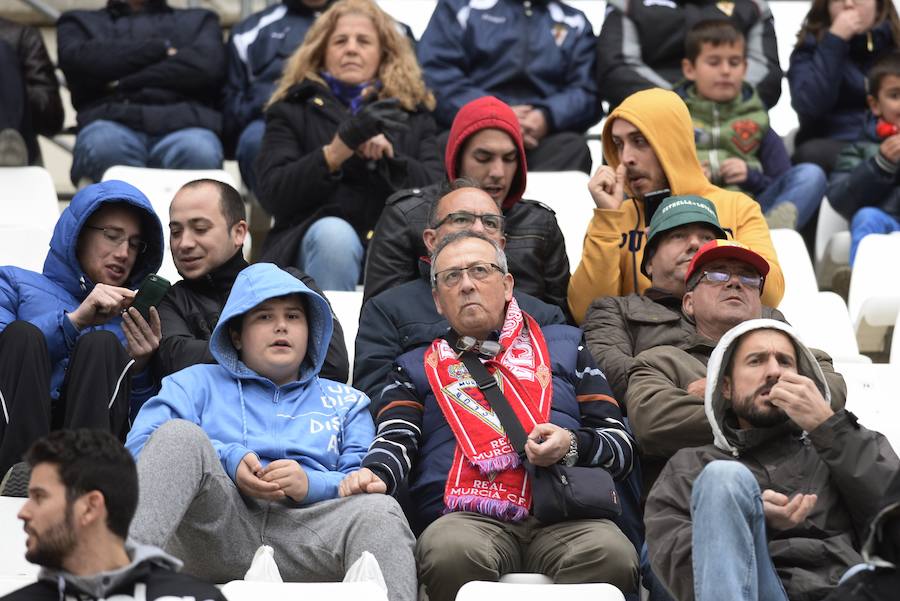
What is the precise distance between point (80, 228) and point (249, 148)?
6.19 feet

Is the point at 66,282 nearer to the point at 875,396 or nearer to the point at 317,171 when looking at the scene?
the point at 317,171

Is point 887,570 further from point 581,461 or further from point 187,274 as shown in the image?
point 187,274

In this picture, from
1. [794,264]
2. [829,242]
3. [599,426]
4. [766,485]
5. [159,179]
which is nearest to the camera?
A: [766,485]

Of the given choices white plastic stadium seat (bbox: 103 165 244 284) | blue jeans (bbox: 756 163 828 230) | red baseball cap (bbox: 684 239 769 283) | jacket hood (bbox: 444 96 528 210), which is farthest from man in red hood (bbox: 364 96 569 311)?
blue jeans (bbox: 756 163 828 230)

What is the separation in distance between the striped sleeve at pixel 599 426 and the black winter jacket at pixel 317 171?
1590 mm

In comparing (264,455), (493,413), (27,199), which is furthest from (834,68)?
(264,455)

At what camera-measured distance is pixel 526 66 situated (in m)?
6.47

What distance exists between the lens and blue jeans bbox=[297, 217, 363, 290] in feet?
18.0

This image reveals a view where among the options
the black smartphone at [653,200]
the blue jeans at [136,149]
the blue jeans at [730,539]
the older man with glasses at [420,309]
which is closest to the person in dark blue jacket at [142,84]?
the blue jeans at [136,149]

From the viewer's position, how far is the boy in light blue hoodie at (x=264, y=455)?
11.9ft

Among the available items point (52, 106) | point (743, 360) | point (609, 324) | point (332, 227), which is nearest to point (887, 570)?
point (743, 360)

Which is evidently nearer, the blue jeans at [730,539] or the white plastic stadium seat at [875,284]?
the blue jeans at [730,539]

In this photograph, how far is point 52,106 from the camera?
6355mm

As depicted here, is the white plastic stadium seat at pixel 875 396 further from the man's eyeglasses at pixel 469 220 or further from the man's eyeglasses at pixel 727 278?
the man's eyeglasses at pixel 469 220
